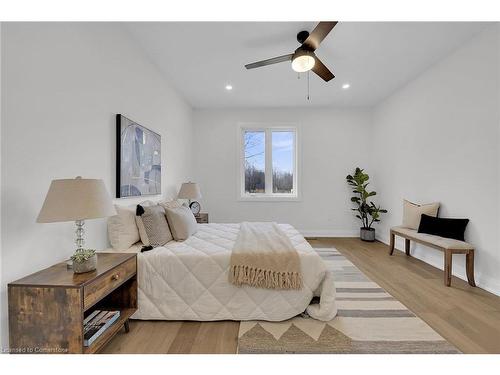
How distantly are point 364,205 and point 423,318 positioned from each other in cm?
273

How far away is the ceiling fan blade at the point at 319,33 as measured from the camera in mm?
1789

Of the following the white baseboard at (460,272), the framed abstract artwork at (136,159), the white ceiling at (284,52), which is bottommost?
the white baseboard at (460,272)

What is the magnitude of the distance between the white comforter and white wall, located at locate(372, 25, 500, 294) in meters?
1.98

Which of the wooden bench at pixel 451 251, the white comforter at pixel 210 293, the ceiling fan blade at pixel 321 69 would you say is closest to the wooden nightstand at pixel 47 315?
the white comforter at pixel 210 293

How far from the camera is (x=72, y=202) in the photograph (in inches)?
47.7

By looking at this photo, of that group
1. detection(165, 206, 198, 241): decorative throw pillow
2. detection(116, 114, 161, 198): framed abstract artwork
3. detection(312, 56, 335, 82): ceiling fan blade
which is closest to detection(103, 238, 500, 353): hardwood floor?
detection(165, 206, 198, 241): decorative throw pillow

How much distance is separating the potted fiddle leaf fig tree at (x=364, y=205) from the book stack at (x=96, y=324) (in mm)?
4201

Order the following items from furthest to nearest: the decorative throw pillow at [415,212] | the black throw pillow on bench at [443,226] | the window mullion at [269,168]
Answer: the window mullion at [269,168]
the decorative throw pillow at [415,212]
the black throw pillow on bench at [443,226]

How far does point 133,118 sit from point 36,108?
111 cm

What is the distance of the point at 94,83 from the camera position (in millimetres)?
1841

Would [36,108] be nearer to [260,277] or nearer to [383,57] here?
[260,277]

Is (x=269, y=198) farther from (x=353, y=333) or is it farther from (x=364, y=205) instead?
(x=353, y=333)

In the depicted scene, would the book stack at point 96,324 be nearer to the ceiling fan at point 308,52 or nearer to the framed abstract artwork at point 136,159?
the framed abstract artwork at point 136,159
